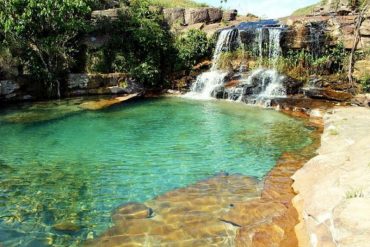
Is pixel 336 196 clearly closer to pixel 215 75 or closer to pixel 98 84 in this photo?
pixel 215 75

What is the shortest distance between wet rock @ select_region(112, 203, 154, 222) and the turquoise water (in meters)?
0.23

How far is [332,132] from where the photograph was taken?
12.1 meters

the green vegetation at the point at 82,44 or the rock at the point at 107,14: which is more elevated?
the rock at the point at 107,14

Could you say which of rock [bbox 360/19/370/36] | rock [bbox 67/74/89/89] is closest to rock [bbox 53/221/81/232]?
rock [bbox 67/74/89/89]

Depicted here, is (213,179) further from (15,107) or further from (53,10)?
(53,10)

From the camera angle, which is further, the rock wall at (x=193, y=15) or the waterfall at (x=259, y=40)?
the rock wall at (x=193, y=15)

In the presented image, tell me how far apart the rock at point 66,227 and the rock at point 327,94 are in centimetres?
1548

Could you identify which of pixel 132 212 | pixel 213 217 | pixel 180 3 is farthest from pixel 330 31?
pixel 132 212

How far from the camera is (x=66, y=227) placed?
22.4 ft

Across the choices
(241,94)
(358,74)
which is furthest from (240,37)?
(358,74)

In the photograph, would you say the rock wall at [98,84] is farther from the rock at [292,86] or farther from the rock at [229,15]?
the rock at [229,15]

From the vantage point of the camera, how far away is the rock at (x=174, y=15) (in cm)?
2875

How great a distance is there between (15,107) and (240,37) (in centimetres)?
1416

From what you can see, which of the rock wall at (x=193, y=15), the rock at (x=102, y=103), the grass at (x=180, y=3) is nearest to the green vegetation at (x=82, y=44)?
the rock wall at (x=193, y=15)
